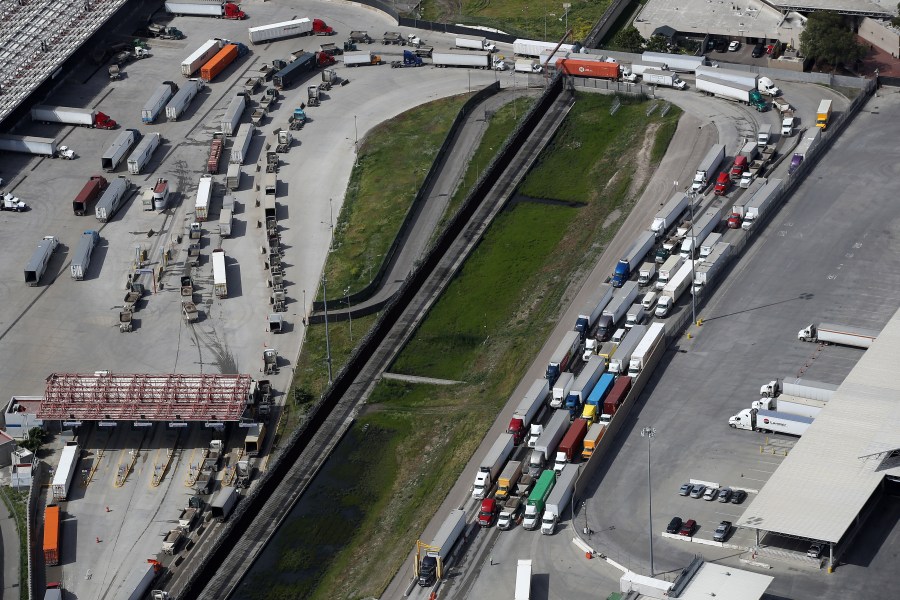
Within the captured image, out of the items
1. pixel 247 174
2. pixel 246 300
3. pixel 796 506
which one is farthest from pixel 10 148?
pixel 796 506

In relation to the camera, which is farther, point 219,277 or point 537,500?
point 219,277

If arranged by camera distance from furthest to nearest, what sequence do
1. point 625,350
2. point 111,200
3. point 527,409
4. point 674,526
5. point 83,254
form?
point 111,200, point 83,254, point 625,350, point 527,409, point 674,526

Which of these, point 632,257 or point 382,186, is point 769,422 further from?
point 382,186

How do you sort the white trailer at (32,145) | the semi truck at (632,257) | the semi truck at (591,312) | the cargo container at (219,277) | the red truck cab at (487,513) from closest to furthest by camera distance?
1. the red truck cab at (487,513)
2. the semi truck at (591,312)
3. the semi truck at (632,257)
4. the cargo container at (219,277)
5. the white trailer at (32,145)

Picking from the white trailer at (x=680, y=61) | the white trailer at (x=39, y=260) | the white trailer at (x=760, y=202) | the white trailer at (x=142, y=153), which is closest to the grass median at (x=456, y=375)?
the white trailer at (x=680, y=61)

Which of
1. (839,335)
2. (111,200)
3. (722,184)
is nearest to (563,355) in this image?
(839,335)

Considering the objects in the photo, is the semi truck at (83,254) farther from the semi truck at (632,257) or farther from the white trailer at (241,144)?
the semi truck at (632,257)
